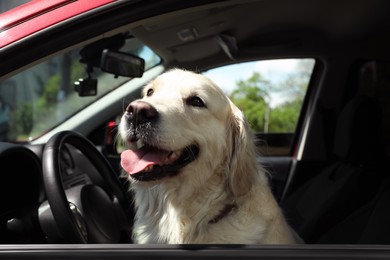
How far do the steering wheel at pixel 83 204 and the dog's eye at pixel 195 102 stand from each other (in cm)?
59

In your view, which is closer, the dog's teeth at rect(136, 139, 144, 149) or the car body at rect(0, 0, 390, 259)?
the car body at rect(0, 0, 390, 259)

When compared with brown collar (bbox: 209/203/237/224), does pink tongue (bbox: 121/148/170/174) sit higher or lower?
higher

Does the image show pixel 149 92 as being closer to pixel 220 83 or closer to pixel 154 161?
pixel 154 161

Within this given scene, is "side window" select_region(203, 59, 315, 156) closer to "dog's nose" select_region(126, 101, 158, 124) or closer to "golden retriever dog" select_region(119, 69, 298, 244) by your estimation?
"golden retriever dog" select_region(119, 69, 298, 244)

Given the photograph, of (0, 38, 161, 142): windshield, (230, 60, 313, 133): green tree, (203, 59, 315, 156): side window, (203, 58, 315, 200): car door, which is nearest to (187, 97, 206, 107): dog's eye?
(203, 58, 315, 200): car door

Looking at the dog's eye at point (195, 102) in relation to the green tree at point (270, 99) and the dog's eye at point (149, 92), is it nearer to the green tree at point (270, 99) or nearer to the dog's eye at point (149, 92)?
the dog's eye at point (149, 92)

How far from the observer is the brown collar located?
2.19 m

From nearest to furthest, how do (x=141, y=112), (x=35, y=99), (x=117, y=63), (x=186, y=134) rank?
(x=141, y=112)
(x=186, y=134)
(x=117, y=63)
(x=35, y=99)

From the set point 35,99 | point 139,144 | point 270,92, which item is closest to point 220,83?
point 139,144

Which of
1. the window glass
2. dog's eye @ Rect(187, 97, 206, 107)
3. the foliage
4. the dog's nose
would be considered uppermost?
the dog's nose

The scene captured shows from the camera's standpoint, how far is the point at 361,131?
10.2ft

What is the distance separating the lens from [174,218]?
7.45ft

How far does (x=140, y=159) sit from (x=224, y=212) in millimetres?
482

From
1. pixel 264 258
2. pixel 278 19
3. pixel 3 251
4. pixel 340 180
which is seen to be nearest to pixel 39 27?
pixel 3 251
